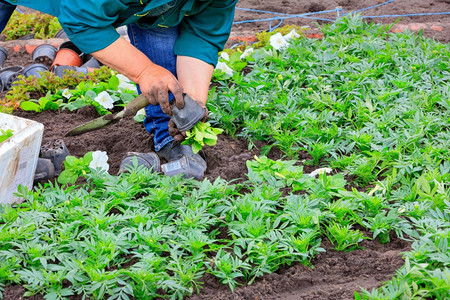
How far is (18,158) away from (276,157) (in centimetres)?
134

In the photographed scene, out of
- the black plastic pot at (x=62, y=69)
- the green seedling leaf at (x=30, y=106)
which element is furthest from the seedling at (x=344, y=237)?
the black plastic pot at (x=62, y=69)

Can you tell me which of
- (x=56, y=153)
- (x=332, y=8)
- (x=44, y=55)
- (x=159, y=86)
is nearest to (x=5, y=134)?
(x=56, y=153)

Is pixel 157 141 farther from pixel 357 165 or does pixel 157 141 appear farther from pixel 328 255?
pixel 328 255

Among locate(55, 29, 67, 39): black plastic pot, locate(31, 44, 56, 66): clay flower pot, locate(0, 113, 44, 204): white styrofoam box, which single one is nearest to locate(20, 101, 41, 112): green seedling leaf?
locate(0, 113, 44, 204): white styrofoam box

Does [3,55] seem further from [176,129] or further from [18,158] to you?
[176,129]

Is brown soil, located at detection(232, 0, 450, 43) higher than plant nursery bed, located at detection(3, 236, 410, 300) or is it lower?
lower

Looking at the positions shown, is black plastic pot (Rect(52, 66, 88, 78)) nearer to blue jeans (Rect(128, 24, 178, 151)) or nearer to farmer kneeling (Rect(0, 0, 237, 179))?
farmer kneeling (Rect(0, 0, 237, 179))

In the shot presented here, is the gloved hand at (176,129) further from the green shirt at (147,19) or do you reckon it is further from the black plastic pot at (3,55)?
the black plastic pot at (3,55)

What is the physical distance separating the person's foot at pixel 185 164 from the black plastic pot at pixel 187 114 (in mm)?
262

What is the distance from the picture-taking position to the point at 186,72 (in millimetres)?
3121

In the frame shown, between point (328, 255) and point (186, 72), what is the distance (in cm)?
127

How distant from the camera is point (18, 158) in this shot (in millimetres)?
2732

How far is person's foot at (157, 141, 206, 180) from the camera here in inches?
118

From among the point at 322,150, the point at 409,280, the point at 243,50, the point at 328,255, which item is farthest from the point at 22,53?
the point at 409,280
